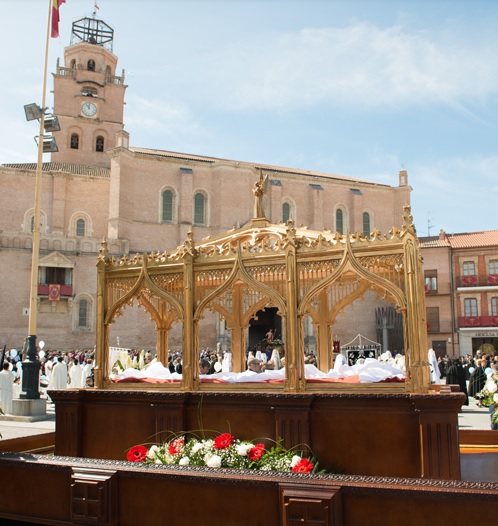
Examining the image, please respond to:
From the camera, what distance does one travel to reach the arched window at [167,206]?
47.3 m

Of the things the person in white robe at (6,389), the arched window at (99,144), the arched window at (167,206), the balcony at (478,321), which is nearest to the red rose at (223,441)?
the person in white robe at (6,389)

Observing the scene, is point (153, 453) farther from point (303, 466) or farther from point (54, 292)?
point (54, 292)

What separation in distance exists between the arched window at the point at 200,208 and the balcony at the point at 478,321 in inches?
861

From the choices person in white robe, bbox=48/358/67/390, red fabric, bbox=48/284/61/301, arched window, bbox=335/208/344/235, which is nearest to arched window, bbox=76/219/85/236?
red fabric, bbox=48/284/61/301

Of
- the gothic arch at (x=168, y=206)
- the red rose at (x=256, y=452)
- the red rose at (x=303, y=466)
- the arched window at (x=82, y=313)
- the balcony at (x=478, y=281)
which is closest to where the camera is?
the red rose at (x=303, y=466)

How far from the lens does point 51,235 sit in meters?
41.6

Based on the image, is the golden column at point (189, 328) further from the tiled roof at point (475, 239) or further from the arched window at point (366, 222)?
the arched window at point (366, 222)

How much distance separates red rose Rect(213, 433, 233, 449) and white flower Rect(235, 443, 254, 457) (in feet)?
0.31

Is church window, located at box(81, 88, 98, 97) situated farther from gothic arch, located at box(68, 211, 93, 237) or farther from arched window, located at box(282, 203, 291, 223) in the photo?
arched window, located at box(282, 203, 291, 223)

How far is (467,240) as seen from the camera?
47.2 m

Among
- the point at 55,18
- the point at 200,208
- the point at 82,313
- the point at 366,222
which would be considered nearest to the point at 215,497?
the point at 55,18

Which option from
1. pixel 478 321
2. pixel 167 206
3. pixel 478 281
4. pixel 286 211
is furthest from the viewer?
pixel 286 211

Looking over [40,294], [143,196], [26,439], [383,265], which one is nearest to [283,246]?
[383,265]

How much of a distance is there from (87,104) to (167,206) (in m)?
15.3
